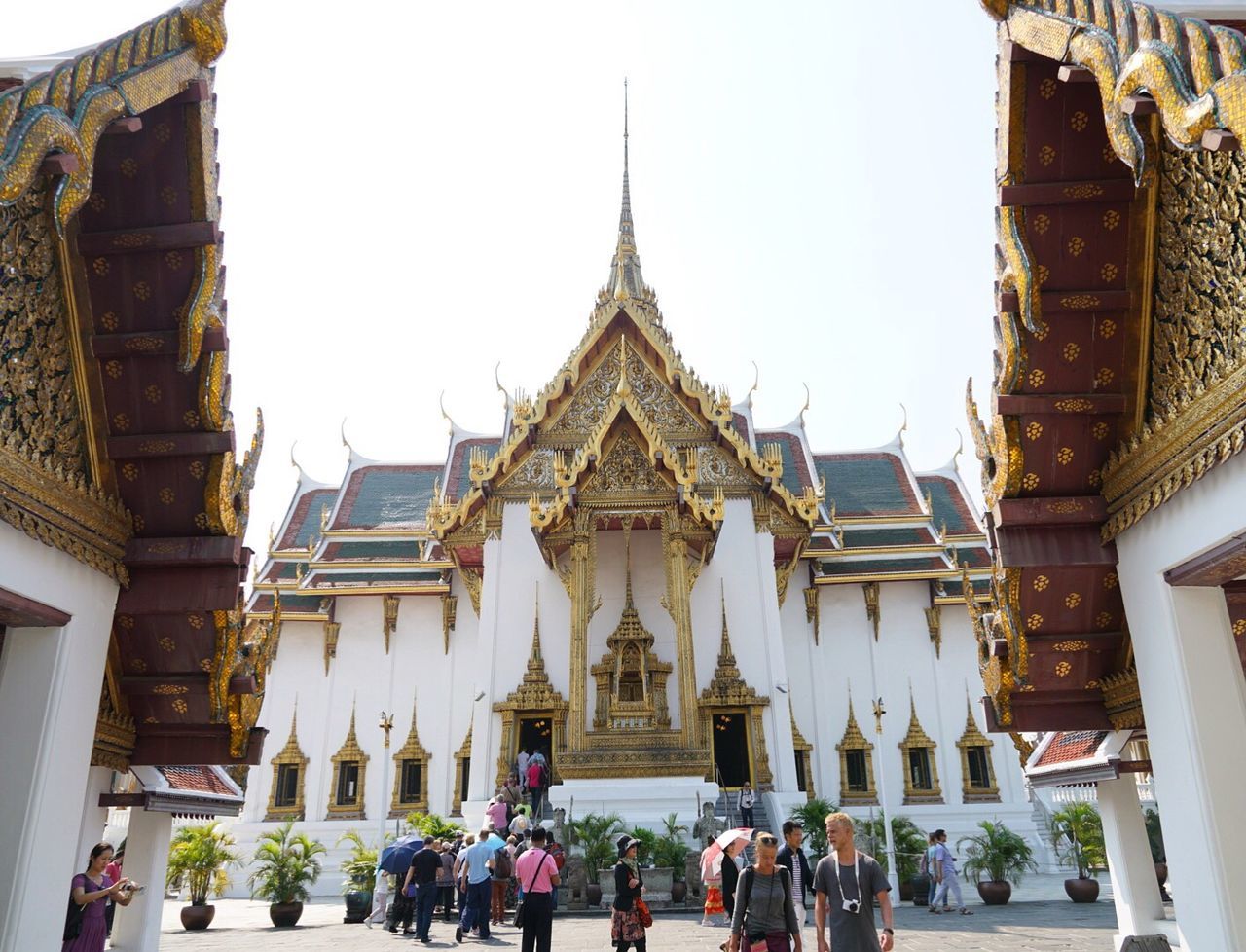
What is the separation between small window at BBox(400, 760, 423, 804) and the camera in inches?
636

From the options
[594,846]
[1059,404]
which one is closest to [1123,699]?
[1059,404]

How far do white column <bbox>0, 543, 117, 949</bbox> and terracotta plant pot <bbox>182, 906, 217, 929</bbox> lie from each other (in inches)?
281

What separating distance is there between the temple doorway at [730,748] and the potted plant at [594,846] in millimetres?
3857

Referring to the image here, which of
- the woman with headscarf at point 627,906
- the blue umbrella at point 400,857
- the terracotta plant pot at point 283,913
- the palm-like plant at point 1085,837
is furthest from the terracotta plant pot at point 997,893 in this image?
the terracotta plant pot at point 283,913

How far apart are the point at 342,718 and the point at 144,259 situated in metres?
13.8

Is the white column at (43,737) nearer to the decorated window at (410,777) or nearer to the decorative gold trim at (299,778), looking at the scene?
the decorated window at (410,777)

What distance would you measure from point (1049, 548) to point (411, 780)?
13959mm

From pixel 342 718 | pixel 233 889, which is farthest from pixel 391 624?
pixel 233 889

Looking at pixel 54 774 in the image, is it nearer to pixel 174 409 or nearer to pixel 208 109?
pixel 174 409

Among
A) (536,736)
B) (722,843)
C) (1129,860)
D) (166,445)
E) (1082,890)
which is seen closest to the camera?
(166,445)

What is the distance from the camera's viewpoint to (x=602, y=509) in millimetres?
13914

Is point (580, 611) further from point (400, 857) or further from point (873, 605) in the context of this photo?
point (873, 605)

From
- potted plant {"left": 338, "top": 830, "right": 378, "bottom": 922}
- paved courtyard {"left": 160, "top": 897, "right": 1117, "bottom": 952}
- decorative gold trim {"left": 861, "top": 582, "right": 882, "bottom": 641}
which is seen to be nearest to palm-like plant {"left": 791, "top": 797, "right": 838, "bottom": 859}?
paved courtyard {"left": 160, "top": 897, "right": 1117, "bottom": 952}

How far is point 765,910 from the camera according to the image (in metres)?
3.93
